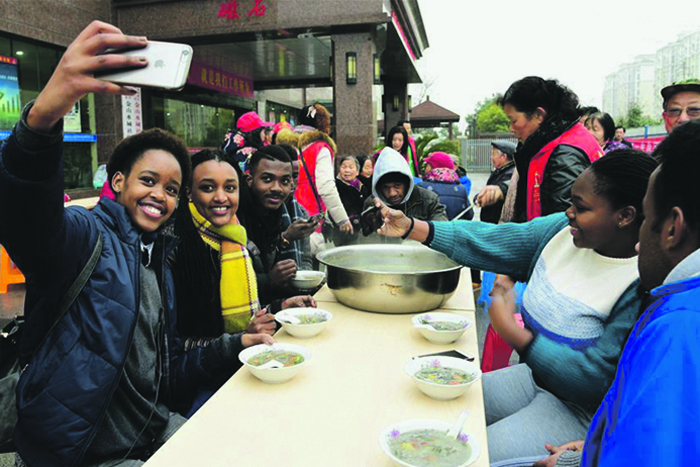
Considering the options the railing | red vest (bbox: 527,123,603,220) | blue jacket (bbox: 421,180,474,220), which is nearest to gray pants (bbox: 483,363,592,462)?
red vest (bbox: 527,123,603,220)

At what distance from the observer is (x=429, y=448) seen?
3.95ft

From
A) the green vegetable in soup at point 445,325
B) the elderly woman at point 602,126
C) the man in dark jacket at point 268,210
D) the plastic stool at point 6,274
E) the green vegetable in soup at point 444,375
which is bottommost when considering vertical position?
the plastic stool at point 6,274

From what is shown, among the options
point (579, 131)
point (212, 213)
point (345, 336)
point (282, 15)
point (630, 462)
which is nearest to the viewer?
point (630, 462)

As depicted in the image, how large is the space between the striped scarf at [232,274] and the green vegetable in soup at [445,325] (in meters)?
0.84

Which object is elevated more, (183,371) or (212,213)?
(212,213)

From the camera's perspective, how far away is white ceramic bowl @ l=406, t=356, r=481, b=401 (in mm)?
1464

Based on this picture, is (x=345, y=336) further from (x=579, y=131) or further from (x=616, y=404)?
(x=579, y=131)

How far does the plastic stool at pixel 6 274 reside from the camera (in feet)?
17.6

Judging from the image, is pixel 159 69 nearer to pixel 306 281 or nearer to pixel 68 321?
pixel 68 321

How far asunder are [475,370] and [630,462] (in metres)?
0.93

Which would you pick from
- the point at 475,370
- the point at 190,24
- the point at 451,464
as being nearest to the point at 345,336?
the point at 475,370

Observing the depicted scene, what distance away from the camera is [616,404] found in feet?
2.67

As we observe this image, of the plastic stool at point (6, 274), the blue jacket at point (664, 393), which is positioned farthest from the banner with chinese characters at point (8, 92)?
the blue jacket at point (664, 393)

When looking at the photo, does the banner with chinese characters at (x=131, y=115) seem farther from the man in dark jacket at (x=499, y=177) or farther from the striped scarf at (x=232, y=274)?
the striped scarf at (x=232, y=274)
